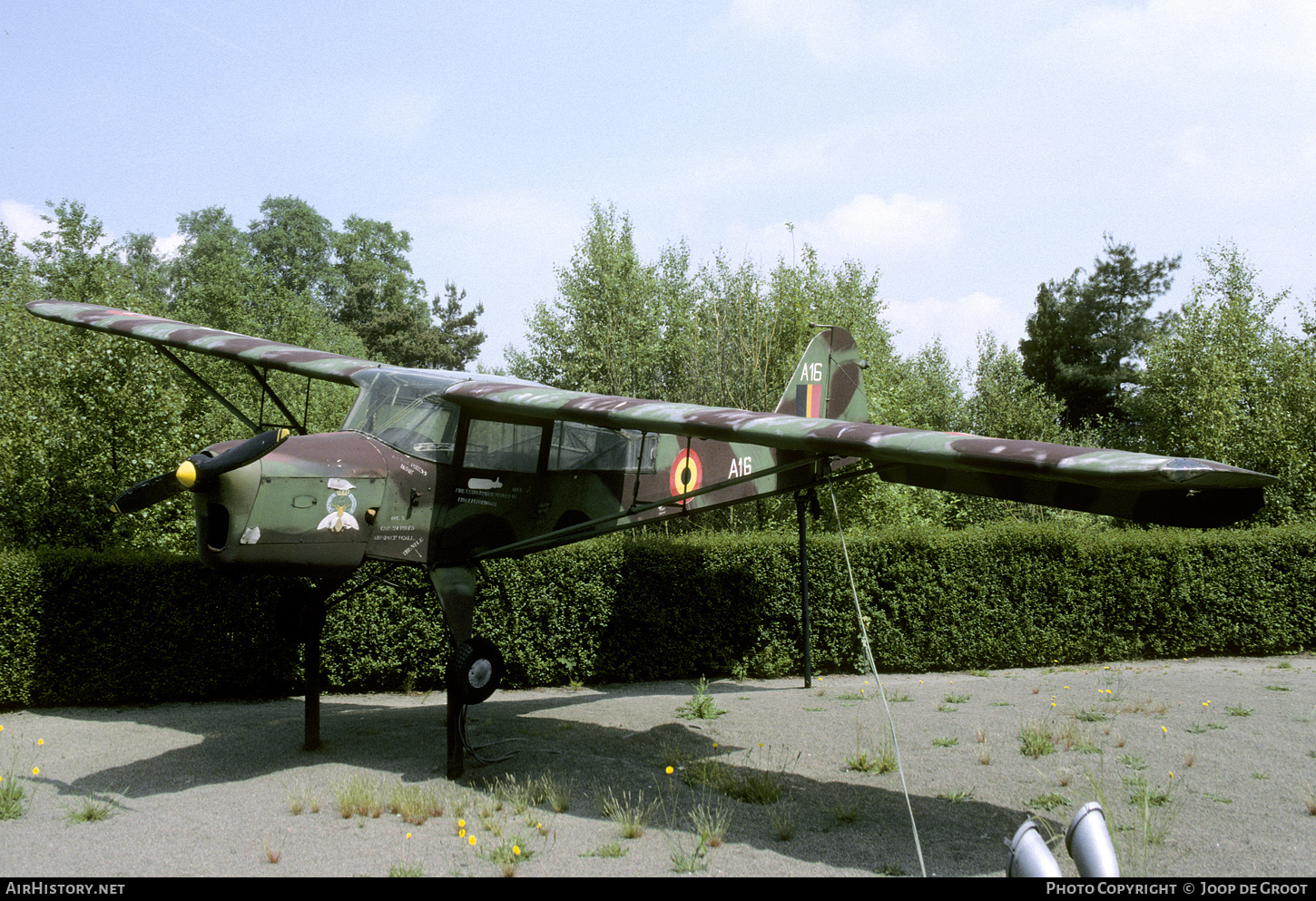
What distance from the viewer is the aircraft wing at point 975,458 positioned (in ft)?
14.5

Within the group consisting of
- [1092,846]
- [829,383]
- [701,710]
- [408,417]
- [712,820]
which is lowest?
[701,710]

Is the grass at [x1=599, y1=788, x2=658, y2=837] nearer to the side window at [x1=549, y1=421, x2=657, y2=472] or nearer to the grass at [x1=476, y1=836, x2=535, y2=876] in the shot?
the grass at [x1=476, y1=836, x2=535, y2=876]

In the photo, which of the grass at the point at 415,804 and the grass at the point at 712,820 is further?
the grass at the point at 415,804

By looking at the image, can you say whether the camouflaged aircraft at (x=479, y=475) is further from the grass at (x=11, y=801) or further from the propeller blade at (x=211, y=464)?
the grass at (x=11, y=801)

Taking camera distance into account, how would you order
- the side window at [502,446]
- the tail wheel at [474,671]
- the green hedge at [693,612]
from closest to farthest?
the tail wheel at [474,671] < the side window at [502,446] < the green hedge at [693,612]

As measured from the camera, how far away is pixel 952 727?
915 centimetres

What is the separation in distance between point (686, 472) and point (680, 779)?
3.47 metres

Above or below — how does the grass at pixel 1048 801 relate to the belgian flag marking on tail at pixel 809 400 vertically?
below

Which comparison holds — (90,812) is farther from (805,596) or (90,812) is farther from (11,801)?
(805,596)

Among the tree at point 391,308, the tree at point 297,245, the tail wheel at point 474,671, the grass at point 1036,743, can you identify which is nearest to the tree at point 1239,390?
the grass at point 1036,743

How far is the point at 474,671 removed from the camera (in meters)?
7.20

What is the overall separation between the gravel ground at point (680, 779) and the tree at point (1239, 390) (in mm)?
12044

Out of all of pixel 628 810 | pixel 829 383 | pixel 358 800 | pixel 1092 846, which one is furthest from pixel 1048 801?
pixel 829 383
